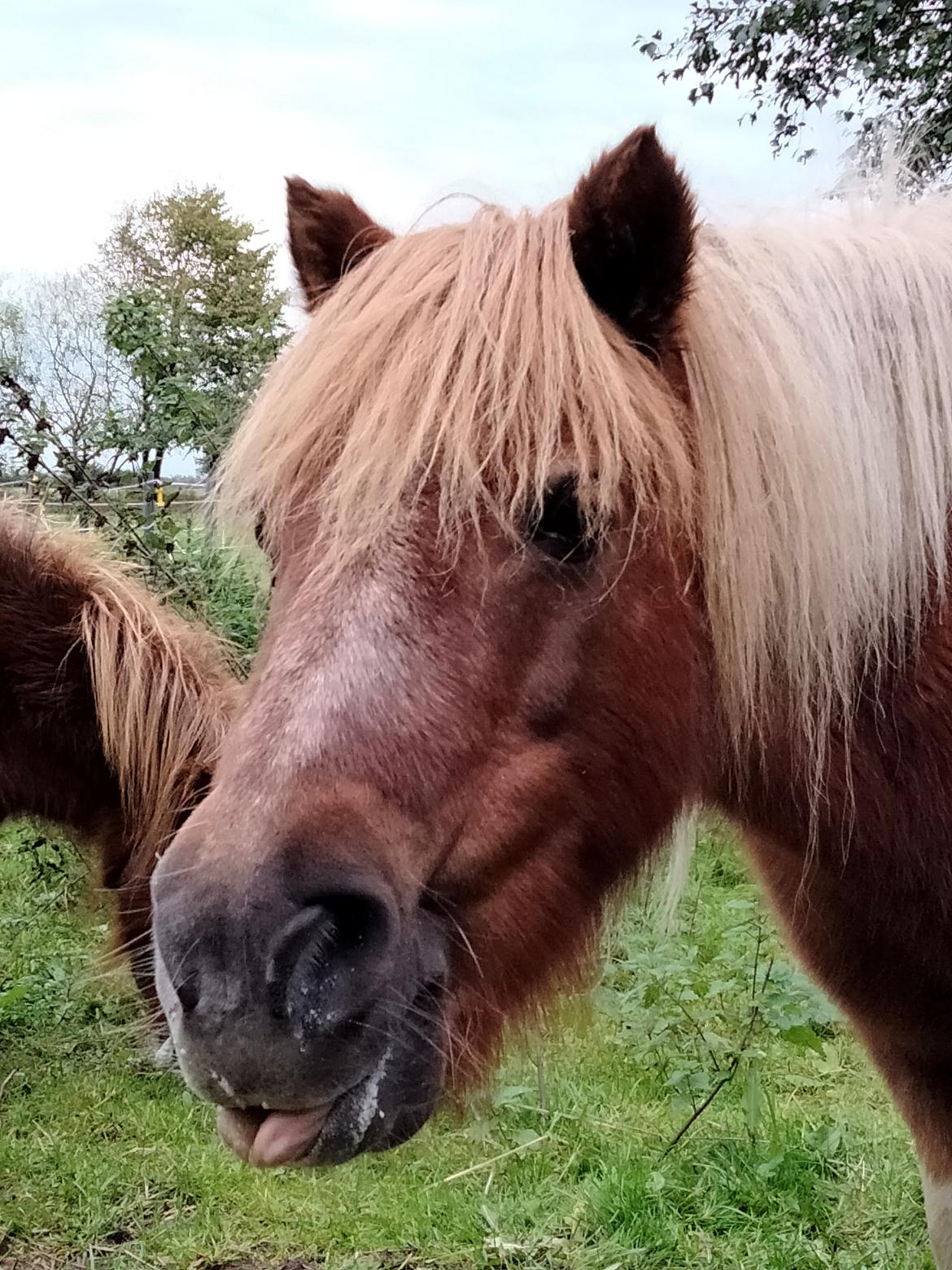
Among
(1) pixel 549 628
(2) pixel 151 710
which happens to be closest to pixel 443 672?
(1) pixel 549 628

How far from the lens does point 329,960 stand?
126 centimetres

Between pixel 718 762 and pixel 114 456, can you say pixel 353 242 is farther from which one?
pixel 114 456

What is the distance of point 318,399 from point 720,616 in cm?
71

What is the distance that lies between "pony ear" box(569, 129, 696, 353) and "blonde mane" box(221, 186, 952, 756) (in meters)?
0.04

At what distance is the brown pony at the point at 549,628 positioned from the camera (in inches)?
50.8

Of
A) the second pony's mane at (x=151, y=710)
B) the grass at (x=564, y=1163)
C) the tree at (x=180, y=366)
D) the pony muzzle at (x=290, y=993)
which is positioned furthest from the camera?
the tree at (x=180, y=366)

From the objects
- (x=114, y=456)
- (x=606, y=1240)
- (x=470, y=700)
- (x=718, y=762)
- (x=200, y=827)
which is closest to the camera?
(x=200, y=827)

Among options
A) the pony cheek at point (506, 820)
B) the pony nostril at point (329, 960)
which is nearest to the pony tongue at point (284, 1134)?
the pony nostril at point (329, 960)

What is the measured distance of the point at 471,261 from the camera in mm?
1680

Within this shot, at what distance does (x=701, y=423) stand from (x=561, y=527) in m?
0.32

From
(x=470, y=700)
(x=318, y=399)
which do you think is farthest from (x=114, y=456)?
(x=470, y=700)

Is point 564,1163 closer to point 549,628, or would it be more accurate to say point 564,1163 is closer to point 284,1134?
point 284,1134

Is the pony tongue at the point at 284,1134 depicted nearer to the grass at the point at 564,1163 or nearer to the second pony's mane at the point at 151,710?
the grass at the point at 564,1163

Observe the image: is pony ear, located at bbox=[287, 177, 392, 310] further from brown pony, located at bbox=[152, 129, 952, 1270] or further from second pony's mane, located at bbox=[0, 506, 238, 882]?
second pony's mane, located at bbox=[0, 506, 238, 882]
